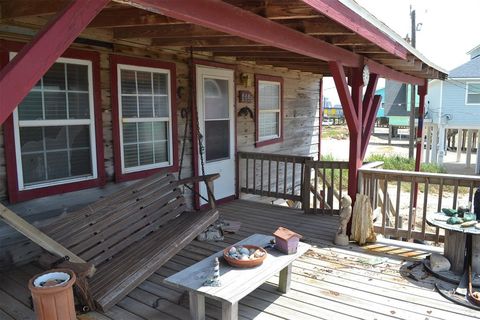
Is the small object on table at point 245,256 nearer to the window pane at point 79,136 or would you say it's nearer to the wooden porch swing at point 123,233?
the wooden porch swing at point 123,233

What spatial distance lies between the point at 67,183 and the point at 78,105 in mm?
748

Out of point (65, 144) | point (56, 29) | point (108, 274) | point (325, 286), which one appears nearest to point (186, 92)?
point (65, 144)

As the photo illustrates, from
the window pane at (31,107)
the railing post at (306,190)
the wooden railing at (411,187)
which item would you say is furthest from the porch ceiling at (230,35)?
the railing post at (306,190)

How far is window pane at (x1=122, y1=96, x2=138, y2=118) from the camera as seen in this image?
4090mm

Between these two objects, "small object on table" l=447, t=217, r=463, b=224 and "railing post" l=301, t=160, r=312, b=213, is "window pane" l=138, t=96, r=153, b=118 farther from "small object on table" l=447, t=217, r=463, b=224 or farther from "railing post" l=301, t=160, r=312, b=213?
"small object on table" l=447, t=217, r=463, b=224

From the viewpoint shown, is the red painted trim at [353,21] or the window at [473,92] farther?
the window at [473,92]

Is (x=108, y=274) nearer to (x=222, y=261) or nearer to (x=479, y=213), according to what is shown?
(x=222, y=261)

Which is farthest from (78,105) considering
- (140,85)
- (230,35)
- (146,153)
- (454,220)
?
(454,220)

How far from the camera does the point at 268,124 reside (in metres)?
6.91

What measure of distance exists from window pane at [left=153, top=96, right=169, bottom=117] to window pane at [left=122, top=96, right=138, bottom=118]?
0.31m

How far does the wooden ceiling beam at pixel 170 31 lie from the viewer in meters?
3.38

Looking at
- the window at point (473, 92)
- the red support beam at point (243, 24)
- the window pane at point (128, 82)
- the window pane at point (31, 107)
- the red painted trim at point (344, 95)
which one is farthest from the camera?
the window at point (473, 92)

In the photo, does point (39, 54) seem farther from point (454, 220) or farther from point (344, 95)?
point (454, 220)

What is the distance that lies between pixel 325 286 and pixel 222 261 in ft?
3.10
